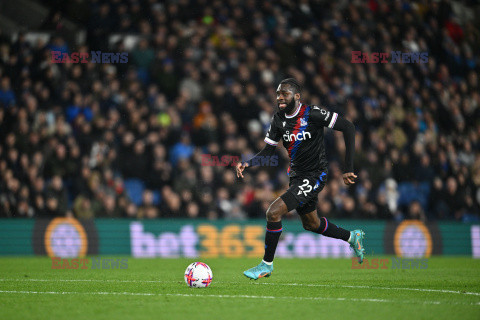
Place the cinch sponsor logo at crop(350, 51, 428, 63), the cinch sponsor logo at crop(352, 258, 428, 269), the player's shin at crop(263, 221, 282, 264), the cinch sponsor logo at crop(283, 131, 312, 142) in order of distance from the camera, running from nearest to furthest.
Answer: the player's shin at crop(263, 221, 282, 264) < the cinch sponsor logo at crop(283, 131, 312, 142) < the cinch sponsor logo at crop(352, 258, 428, 269) < the cinch sponsor logo at crop(350, 51, 428, 63)

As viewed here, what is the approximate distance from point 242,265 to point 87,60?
731 cm

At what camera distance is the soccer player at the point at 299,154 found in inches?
362

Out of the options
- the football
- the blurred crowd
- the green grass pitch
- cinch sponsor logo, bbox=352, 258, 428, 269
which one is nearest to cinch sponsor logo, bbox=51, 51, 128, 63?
the blurred crowd

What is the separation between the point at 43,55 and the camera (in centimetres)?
1734

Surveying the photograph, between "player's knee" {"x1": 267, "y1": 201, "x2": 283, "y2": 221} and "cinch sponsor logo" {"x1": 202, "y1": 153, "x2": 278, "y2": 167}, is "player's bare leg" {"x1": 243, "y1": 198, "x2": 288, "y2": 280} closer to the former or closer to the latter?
"player's knee" {"x1": 267, "y1": 201, "x2": 283, "y2": 221}

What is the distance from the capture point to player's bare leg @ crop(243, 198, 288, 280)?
9094 mm

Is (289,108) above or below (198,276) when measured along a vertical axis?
above

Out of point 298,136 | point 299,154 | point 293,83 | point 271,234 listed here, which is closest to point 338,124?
point 298,136

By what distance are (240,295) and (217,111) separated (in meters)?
10.1

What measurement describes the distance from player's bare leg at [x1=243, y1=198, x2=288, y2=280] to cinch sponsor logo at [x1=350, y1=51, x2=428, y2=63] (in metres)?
11.0

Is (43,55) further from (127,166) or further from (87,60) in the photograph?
(127,166)

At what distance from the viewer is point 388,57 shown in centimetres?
2022

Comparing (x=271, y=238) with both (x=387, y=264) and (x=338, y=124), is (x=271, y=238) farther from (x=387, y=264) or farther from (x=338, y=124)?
(x=387, y=264)

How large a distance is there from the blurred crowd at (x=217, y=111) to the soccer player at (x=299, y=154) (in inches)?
267
